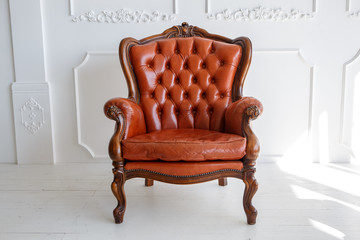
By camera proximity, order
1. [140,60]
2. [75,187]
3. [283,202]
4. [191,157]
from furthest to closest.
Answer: [75,187]
[140,60]
[283,202]
[191,157]

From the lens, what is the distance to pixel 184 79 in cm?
180

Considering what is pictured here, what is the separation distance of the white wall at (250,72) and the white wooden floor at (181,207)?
0.30m

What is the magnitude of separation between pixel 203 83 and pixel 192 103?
0.47 feet

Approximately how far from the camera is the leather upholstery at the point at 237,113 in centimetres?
138

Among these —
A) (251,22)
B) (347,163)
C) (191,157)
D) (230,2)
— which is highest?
(230,2)

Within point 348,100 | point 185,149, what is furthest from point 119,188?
point 348,100

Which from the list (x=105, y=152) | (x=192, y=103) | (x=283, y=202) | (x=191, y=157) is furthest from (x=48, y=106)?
(x=283, y=202)

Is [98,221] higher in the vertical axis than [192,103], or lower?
lower

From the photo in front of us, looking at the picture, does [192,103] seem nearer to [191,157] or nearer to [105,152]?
[191,157]

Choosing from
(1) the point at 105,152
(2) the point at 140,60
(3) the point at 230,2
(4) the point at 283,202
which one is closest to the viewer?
(4) the point at 283,202

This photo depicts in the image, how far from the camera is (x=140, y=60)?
1.75 metres

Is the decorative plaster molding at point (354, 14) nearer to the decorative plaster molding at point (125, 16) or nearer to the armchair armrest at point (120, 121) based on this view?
the decorative plaster molding at point (125, 16)

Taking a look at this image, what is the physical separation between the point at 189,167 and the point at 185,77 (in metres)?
0.70

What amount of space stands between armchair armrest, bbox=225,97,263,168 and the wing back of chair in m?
0.24
